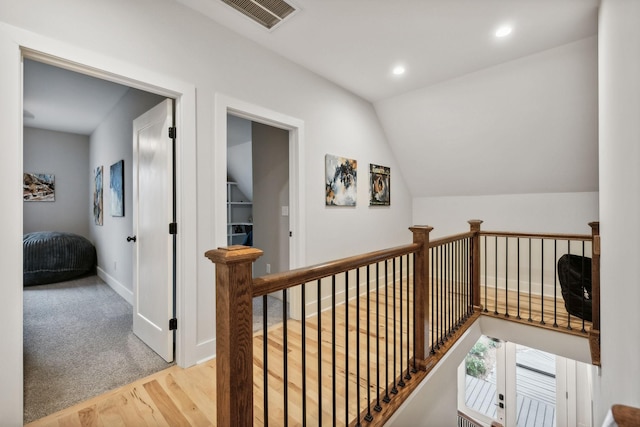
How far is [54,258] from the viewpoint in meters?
4.40

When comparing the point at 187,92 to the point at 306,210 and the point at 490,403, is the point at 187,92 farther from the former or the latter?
the point at 490,403

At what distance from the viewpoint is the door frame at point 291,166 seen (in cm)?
224

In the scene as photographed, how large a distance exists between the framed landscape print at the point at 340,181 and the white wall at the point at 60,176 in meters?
5.43

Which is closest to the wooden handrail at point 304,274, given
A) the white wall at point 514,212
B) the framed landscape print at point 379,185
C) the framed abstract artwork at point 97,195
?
the framed landscape print at point 379,185

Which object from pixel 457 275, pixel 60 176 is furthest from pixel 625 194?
pixel 60 176

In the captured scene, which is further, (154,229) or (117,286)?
(117,286)

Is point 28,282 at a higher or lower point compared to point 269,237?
lower

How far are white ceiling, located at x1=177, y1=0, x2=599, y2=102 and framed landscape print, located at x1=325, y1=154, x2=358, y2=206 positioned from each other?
3.17 ft

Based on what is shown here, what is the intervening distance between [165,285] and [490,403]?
5941 mm

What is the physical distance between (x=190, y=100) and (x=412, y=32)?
6.20 feet

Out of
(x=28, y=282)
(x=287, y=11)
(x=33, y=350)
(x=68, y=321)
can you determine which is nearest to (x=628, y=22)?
(x=287, y=11)

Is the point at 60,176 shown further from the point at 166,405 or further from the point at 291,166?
the point at 166,405

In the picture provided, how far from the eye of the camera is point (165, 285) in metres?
2.15

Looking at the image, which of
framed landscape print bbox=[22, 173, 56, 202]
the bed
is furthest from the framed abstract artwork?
framed landscape print bbox=[22, 173, 56, 202]
